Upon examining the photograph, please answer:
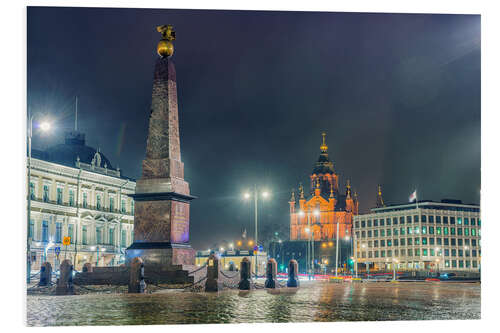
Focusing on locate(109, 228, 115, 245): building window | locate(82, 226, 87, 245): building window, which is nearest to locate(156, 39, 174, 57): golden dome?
locate(82, 226, 87, 245): building window

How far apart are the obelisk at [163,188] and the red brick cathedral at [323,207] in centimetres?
11320

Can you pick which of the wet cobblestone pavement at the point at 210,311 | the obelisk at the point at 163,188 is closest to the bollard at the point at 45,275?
the obelisk at the point at 163,188

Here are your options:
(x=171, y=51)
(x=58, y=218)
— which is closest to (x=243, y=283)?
(x=171, y=51)

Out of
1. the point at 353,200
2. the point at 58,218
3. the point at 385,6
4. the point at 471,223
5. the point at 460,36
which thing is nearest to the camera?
the point at 385,6

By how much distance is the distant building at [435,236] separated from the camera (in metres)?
102

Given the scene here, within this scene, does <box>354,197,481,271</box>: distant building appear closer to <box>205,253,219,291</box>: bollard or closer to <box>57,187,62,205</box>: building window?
<box>57,187,62,205</box>: building window

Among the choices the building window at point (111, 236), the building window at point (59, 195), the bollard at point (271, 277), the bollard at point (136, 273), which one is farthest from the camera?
the building window at point (111, 236)

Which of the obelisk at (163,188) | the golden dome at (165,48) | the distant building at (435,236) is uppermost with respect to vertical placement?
the golden dome at (165,48)

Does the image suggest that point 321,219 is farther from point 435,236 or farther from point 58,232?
point 58,232

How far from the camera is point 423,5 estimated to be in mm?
17891

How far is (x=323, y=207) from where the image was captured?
472ft

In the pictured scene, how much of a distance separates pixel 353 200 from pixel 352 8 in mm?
134321

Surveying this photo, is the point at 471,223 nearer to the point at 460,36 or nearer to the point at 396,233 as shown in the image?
the point at 396,233

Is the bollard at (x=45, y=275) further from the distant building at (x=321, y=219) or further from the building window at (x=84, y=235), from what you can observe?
the distant building at (x=321, y=219)
